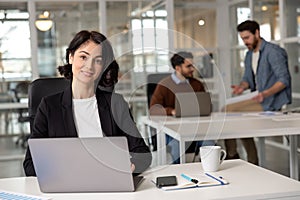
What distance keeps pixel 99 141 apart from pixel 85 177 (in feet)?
0.46

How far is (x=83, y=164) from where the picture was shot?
4.88 ft

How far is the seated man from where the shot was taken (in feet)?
6.76

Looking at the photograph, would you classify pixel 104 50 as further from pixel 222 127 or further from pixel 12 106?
pixel 12 106

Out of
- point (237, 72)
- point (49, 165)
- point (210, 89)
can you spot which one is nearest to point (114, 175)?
point (49, 165)

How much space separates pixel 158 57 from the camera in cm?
178

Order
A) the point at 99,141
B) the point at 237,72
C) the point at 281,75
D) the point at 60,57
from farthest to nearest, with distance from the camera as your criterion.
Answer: the point at 237,72 → the point at 60,57 → the point at 281,75 → the point at 99,141

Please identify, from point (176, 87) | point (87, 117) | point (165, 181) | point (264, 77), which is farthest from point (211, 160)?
point (264, 77)

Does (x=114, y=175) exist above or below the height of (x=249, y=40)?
below

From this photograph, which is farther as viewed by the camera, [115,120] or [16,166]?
[16,166]

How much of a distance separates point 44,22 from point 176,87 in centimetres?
394

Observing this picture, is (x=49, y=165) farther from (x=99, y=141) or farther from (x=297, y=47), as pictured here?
(x=297, y=47)

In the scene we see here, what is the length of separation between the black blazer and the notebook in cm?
33

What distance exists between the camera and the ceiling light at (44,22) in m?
5.87

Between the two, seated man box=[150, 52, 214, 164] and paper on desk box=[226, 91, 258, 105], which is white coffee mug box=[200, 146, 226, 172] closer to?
seated man box=[150, 52, 214, 164]
